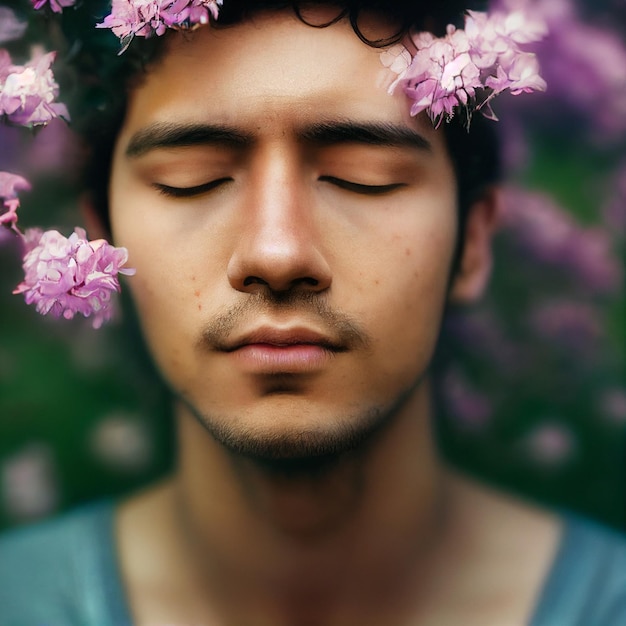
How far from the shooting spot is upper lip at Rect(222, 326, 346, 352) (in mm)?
1456

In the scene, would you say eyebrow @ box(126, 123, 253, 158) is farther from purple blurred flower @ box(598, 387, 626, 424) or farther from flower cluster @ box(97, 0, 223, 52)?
purple blurred flower @ box(598, 387, 626, 424)

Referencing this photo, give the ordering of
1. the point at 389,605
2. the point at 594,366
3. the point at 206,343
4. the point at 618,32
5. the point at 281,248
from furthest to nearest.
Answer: the point at 594,366 < the point at 618,32 < the point at 389,605 < the point at 206,343 < the point at 281,248

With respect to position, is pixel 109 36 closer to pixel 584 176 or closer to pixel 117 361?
pixel 117 361

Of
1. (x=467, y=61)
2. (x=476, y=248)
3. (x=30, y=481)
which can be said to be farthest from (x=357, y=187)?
(x=30, y=481)

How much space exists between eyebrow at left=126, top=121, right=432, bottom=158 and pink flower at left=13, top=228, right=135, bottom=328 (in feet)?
0.77

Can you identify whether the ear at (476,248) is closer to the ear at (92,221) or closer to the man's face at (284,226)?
the man's face at (284,226)

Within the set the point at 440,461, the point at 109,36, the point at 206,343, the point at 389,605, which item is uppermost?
the point at 109,36

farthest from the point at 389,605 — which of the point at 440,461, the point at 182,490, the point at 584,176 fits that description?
the point at 584,176

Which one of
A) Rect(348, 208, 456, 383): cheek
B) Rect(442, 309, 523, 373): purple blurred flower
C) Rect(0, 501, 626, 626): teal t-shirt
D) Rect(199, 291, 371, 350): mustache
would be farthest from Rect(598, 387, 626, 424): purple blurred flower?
Rect(199, 291, 371, 350): mustache

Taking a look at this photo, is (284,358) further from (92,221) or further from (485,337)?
(485,337)

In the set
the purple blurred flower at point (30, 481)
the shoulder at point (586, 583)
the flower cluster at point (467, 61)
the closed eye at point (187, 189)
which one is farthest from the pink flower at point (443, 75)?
the purple blurred flower at point (30, 481)

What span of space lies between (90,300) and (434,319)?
65 cm

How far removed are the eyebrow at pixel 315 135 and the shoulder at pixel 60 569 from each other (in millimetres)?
941

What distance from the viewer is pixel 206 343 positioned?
4.95ft
